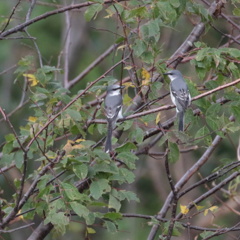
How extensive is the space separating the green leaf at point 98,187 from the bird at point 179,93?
2.64 ft

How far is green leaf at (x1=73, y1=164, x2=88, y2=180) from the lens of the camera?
4.34 meters

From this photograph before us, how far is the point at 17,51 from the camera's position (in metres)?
13.7

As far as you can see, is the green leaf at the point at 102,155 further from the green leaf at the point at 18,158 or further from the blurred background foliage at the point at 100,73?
the blurred background foliage at the point at 100,73

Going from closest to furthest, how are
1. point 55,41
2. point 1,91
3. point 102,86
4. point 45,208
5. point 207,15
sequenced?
point 45,208, point 102,86, point 207,15, point 1,91, point 55,41

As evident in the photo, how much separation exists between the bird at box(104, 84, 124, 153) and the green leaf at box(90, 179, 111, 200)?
1.62 ft

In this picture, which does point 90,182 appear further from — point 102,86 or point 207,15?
point 207,15

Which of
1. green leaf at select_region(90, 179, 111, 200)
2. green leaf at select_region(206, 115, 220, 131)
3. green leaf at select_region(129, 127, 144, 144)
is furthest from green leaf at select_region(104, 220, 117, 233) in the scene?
green leaf at select_region(206, 115, 220, 131)

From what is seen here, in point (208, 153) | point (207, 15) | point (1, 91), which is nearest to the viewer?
point (207, 15)

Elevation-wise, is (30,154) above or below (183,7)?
below

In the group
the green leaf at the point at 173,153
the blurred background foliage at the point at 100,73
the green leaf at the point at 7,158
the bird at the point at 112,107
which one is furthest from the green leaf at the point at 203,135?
the blurred background foliage at the point at 100,73

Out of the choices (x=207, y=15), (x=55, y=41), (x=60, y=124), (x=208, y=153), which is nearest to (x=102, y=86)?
(x=60, y=124)

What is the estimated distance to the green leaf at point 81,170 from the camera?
434cm

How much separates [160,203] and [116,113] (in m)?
8.40

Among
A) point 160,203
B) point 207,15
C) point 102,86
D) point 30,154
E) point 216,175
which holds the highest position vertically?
point 207,15
